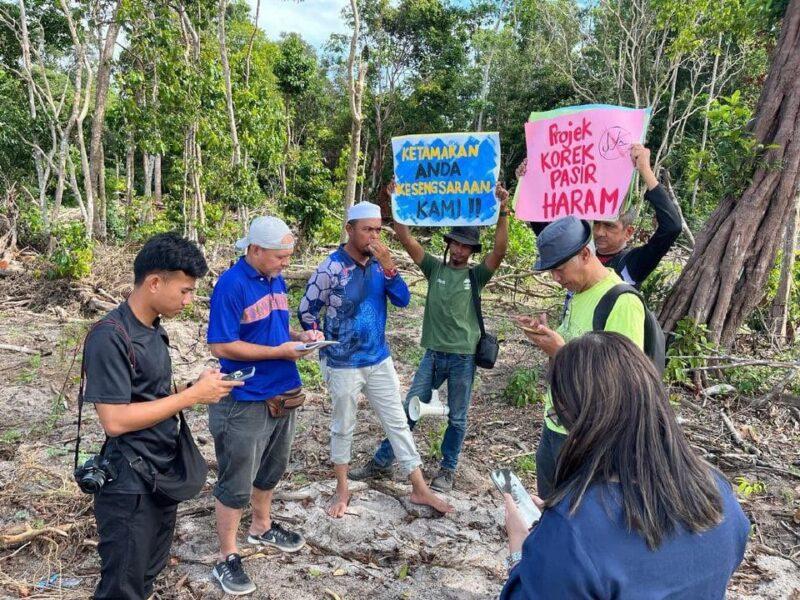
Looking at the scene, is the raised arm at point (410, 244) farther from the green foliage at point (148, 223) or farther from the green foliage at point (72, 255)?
the green foliage at point (72, 255)

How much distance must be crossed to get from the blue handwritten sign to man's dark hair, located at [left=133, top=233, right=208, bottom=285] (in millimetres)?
1982

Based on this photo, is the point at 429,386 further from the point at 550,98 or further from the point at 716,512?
the point at 550,98

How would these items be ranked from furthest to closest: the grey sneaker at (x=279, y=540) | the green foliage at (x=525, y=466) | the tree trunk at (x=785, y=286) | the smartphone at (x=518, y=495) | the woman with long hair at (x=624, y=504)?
the tree trunk at (x=785, y=286)
the green foliage at (x=525, y=466)
the grey sneaker at (x=279, y=540)
the smartphone at (x=518, y=495)
the woman with long hair at (x=624, y=504)

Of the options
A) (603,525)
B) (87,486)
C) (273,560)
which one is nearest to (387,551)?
(273,560)

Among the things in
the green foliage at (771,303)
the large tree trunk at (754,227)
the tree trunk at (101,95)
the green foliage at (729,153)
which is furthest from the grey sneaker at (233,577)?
the tree trunk at (101,95)

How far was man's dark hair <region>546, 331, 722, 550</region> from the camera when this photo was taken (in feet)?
3.61

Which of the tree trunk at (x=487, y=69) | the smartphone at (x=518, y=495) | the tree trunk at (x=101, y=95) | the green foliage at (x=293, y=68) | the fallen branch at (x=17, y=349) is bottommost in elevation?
the fallen branch at (x=17, y=349)

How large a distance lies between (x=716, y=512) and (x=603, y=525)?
0.27m

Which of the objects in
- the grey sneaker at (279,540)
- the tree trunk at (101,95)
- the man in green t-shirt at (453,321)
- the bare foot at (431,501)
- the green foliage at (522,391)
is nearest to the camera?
the grey sneaker at (279,540)

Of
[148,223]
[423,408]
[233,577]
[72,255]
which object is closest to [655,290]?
[423,408]

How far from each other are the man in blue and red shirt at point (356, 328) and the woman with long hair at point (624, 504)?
2.08 metres

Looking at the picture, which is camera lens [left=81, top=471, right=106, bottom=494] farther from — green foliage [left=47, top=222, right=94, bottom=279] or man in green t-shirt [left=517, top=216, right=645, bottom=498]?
green foliage [left=47, top=222, right=94, bottom=279]

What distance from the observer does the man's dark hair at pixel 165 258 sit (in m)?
2.02

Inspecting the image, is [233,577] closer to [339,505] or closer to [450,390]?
[339,505]
